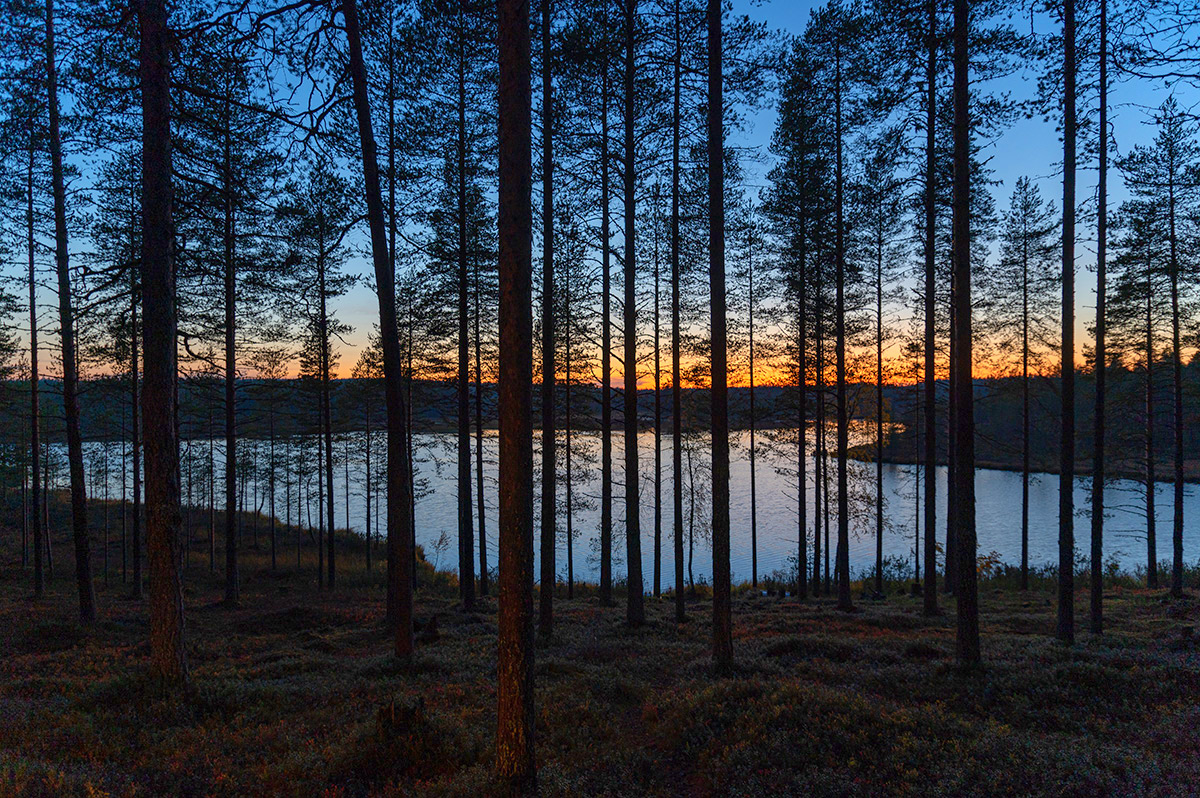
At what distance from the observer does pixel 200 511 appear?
45625 millimetres

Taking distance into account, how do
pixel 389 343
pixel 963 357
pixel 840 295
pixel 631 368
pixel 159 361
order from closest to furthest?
pixel 159 361 < pixel 963 357 < pixel 389 343 < pixel 631 368 < pixel 840 295

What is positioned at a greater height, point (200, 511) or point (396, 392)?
point (396, 392)

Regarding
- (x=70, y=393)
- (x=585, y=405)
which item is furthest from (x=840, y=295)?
(x=70, y=393)

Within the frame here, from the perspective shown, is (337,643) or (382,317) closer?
(382,317)

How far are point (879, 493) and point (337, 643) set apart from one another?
769 inches

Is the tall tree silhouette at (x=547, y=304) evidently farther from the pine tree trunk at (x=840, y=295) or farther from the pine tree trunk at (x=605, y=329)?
the pine tree trunk at (x=840, y=295)

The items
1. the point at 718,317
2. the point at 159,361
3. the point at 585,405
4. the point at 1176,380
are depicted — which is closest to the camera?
the point at 159,361

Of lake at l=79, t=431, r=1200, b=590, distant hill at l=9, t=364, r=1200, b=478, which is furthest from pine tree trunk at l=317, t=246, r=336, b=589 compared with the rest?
lake at l=79, t=431, r=1200, b=590

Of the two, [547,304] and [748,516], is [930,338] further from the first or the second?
[748,516]

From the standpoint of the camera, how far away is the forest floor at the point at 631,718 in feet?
17.0

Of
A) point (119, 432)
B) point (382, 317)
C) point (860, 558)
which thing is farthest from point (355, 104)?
point (860, 558)

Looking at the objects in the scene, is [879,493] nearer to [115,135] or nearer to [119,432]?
[115,135]

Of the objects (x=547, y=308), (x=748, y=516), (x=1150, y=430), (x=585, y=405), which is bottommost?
(x=748, y=516)

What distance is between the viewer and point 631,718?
25.1 feet
